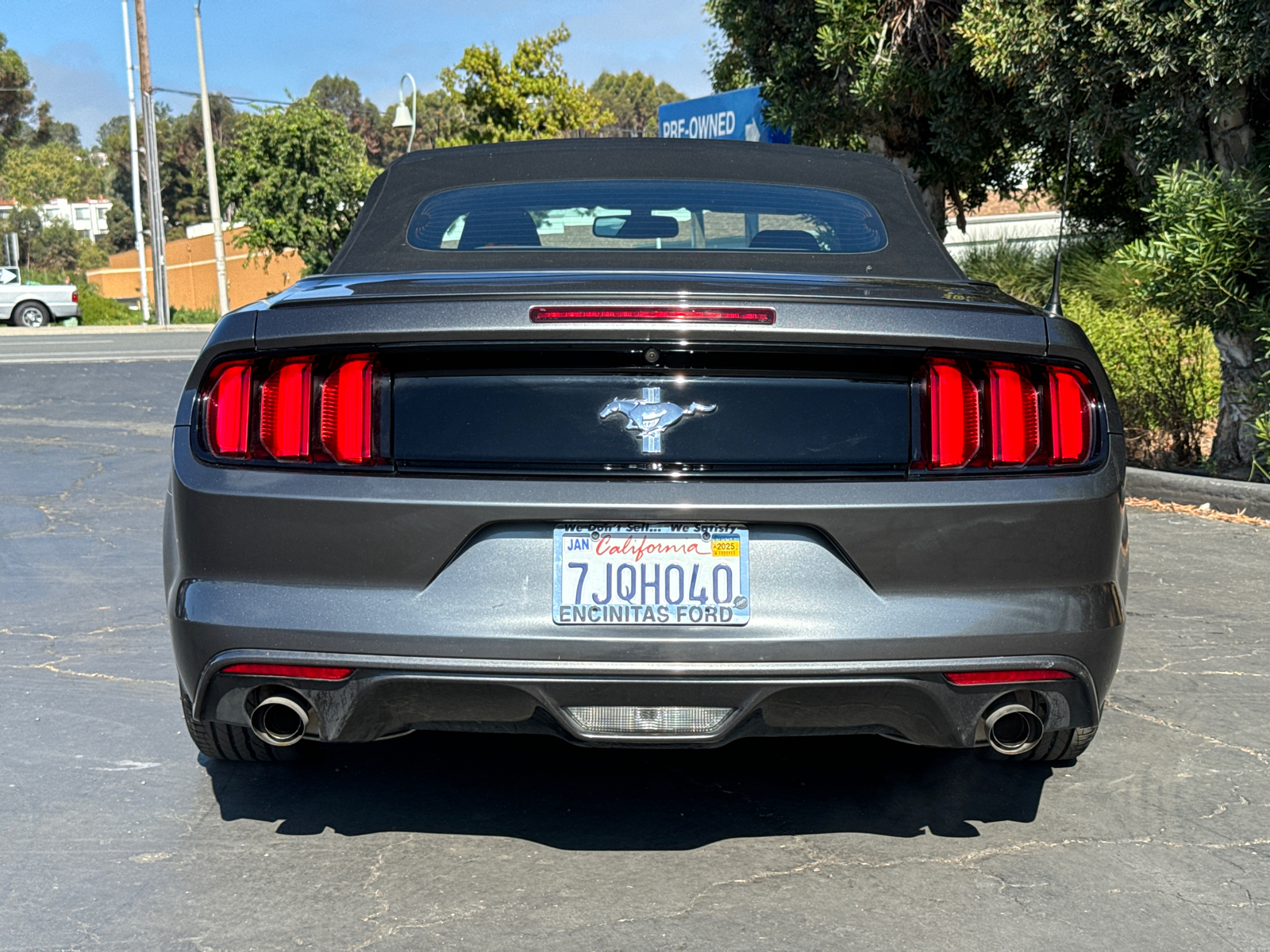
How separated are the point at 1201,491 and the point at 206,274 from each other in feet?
210

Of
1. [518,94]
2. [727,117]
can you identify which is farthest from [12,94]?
[727,117]

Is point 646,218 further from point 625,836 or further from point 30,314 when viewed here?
point 30,314

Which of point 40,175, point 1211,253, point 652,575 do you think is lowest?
point 652,575

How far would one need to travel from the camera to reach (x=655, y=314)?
2904mm

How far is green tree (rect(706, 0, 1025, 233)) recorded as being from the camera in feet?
34.6

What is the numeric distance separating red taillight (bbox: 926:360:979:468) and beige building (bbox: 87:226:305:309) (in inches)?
2145

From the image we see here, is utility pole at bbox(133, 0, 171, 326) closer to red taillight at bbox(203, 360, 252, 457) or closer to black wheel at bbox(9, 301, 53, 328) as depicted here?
black wheel at bbox(9, 301, 53, 328)

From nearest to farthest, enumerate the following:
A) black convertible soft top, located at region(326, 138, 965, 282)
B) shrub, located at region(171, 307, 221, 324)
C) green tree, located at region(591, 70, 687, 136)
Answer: black convertible soft top, located at region(326, 138, 965, 282)
shrub, located at region(171, 307, 221, 324)
green tree, located at region(591, 70, 687, 136)

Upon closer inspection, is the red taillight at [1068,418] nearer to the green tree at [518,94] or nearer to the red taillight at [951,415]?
the red taillight at [951,415]

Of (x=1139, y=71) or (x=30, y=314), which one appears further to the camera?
(x=30, y=314)

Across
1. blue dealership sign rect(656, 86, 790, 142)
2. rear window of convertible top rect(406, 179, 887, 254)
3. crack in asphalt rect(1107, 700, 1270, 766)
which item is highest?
blue dealership sign rect(656, 86, 790, 142)

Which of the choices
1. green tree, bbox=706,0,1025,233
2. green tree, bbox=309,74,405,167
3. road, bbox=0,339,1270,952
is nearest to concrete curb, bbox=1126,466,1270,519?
green tree, bbox=706,0,1025,233

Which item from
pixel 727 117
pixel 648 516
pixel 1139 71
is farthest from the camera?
pixel 727 117

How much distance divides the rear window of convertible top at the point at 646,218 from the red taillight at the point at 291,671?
149cm
